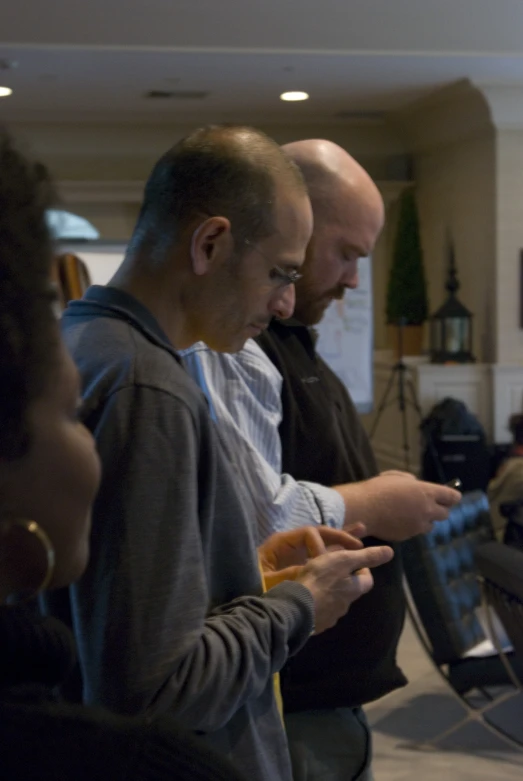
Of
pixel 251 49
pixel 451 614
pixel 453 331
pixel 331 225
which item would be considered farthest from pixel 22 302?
pixel 453 331

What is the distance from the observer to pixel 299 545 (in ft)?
4.62

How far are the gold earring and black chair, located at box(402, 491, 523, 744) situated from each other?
247cm

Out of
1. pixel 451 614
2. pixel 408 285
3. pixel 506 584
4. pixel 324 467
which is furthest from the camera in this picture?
pixel 408 285

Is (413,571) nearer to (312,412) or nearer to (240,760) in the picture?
(312,412)

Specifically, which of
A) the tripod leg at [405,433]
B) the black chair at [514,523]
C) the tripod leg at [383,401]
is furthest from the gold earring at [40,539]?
the tripod leg at [383,401]

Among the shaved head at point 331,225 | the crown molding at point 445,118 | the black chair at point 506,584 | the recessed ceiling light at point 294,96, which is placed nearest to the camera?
the shaved head at point 331,225

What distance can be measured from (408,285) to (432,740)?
5573 millimetres

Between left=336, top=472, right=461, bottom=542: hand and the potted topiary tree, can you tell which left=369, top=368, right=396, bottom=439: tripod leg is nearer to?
the potted topiary tree

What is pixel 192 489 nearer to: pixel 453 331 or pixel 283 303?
pixel 283 303

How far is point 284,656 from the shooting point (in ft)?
3.66

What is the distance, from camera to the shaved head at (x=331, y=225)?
1899 mm

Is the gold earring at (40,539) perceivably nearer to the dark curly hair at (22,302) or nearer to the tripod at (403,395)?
the dark curly hair at (22,302)

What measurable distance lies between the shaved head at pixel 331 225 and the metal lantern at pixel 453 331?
232 inches

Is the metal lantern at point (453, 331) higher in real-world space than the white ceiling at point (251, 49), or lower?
lower
